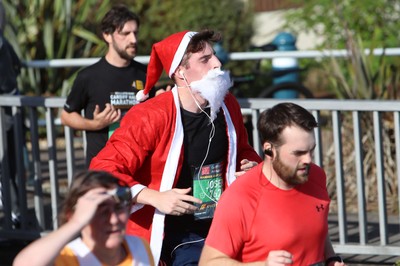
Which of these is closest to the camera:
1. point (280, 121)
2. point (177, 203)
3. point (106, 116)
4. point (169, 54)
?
point (280, 121)

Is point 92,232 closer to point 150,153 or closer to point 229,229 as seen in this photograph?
point 229,229

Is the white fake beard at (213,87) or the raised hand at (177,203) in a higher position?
the white fake beard at (213,87)

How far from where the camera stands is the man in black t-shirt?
7117 mm

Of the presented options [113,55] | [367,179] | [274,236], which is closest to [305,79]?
→ [367,179]

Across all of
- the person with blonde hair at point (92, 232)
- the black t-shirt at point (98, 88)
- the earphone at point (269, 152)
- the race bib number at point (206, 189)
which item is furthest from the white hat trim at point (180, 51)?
the person with blonde hair at point (92, 232)

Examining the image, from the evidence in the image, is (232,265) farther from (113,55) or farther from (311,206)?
(113,55)

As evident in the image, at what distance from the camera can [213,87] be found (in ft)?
17.7

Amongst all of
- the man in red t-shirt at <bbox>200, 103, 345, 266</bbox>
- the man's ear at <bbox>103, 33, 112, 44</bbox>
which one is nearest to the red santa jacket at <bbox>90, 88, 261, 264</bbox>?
the man in red t-shirt at <bbox>200, 103, 345, 266</bbox>

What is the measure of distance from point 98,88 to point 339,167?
1.66 meters

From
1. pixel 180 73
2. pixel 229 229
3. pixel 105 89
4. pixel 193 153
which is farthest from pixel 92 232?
pixel 105 89

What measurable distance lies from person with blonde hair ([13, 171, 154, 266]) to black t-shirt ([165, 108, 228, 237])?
1.48 meters

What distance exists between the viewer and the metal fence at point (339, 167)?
7.15 meters

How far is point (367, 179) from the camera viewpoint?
355 inches

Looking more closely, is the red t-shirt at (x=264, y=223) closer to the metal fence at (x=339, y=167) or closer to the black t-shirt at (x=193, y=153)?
the black t-shirt at (x=193, y=153)
